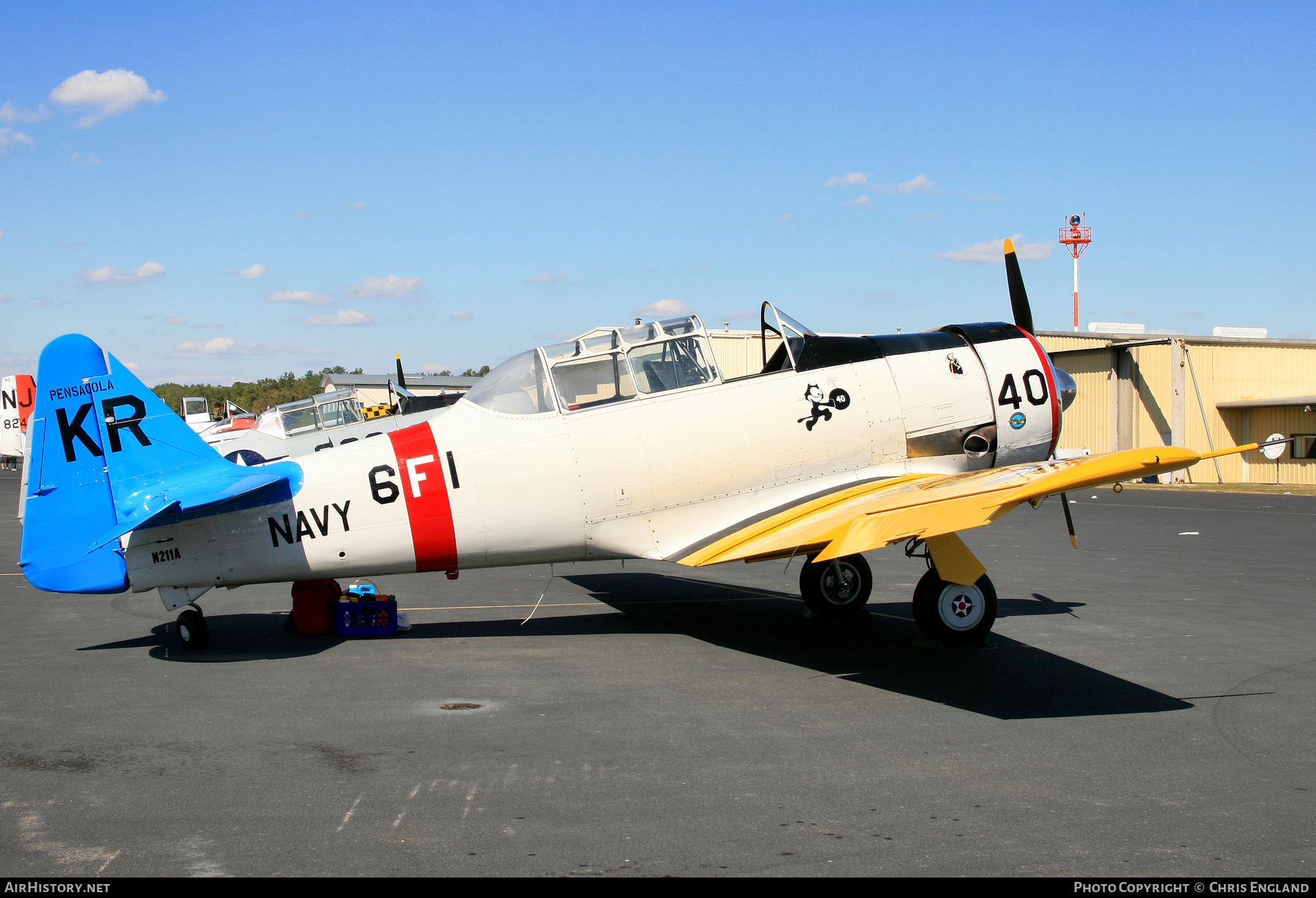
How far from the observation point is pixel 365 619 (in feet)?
27.3

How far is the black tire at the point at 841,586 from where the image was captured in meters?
8.91

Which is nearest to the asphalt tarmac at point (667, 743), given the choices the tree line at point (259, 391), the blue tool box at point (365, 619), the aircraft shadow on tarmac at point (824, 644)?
the aircraft shadow on tarmac at point (824, 644)

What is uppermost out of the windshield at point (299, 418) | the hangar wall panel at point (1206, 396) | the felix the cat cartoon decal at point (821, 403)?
the windshield at point (299, 418)

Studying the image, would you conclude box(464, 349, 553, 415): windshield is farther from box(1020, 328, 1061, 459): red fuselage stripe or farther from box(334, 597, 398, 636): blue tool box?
box(1020, 328, 1061, 459): red fuselage stripe

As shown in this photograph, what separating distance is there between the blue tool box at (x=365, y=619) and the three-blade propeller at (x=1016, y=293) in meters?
6.81

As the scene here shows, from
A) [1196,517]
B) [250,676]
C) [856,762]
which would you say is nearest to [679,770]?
[856,762]

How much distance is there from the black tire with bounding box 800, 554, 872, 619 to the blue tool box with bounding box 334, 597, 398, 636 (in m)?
3.89

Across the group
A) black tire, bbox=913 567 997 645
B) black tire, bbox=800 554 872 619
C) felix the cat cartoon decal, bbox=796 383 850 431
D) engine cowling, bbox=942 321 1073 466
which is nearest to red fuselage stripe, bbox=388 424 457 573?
felix the cat cartoon decal, bbox=796 383 850 431

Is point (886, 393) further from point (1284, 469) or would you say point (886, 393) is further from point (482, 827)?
point (1284, 469)

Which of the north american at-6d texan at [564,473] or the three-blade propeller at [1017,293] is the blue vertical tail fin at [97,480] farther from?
the three-blade propeller at [1017,293]

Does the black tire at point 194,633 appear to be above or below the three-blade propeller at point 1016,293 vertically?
below

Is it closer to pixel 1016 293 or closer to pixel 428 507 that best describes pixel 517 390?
pixel 428 507
